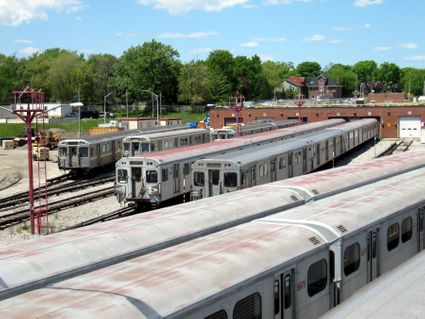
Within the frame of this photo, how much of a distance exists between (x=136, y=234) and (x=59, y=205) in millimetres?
17845

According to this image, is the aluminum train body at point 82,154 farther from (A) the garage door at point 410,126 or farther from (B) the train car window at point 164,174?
(A) the garage door at point 410,126

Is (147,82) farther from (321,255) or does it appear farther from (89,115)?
(321,255)

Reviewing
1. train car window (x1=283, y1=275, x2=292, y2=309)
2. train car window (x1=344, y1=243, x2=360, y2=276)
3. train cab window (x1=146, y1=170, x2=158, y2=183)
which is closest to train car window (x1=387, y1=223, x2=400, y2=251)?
train car window (x1=344, y1=243, x2=360, y2=276)

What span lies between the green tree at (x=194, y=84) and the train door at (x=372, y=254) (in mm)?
103545

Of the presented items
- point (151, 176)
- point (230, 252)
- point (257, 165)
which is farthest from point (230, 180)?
point (230, 252)

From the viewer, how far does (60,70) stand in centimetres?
11981

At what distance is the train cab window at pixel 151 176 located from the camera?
88.1ft

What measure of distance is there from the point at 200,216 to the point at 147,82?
10578cm

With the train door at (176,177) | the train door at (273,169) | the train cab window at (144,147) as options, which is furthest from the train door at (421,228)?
the train cab window at (144,147)

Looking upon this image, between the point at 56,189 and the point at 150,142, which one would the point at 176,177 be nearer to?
the point at 56,189

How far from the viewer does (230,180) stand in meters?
24.3

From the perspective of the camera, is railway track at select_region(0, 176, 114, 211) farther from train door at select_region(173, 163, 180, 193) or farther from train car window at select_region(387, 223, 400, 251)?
train car window at select_region(387, 223, 400, 251)

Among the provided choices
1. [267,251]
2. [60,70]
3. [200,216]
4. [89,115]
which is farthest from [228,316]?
[60,70]

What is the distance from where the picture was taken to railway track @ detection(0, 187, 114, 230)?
24737 mm
